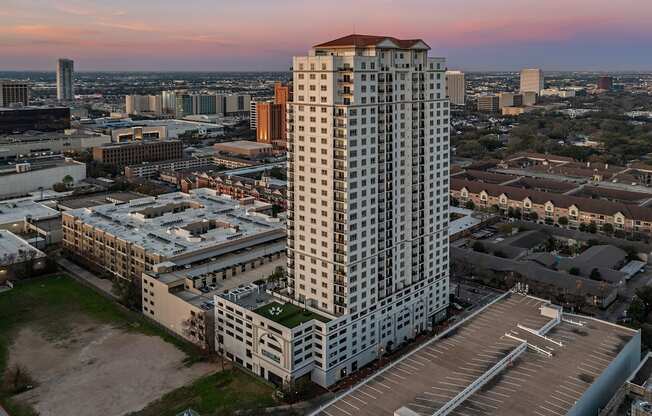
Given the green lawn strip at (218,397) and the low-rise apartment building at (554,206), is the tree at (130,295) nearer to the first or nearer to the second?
the green lawn strip at (218,397)

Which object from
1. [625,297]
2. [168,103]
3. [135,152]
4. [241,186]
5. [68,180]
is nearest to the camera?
[625,297]

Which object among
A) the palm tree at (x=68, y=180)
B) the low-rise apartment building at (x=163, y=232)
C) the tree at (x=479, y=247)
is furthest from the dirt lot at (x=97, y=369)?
the palm tree at (x=68, y=180)

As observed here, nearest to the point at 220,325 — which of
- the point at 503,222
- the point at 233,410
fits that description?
the point at 233,410

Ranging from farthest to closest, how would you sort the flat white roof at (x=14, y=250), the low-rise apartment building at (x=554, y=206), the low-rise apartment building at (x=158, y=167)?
the low-rise apartment building at (x=158, y=167) → the low-rise apartment building at (x=554, y=206) → the flat white roof at (x=14, y=250)

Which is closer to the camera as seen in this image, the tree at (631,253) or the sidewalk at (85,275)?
the sidewalk at (85,275)

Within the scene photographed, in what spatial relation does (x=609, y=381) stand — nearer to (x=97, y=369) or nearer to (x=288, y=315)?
(x=288, y=315)

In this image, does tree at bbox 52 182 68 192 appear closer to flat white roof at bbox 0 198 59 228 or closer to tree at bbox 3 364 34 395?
flat white roof at bbox 0 198 59 228

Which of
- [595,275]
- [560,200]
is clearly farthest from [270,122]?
[595,275]

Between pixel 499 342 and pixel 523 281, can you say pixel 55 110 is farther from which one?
pixel 499 342
